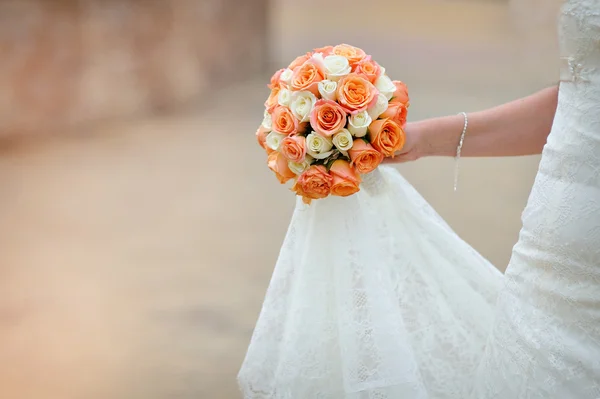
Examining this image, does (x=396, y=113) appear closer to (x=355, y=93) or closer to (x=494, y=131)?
(x=355, y=93)

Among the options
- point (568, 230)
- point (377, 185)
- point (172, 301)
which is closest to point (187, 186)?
point (172, 301)

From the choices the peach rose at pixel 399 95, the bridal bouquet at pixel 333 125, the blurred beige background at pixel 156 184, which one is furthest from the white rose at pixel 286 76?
the blurred beige background at pixel 156 184

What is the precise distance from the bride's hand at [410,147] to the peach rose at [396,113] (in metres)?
0.07

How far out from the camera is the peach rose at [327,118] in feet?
4.83


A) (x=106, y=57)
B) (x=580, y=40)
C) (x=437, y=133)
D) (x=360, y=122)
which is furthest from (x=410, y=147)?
(x=106, y=57)

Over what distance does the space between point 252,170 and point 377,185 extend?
2950mm

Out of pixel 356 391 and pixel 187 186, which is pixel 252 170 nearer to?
pixel 187 186

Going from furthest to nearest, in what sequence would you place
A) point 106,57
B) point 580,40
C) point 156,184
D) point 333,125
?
point 106,57, point 156,184, point 333,125, point 580,40

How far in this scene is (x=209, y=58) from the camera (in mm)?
6246

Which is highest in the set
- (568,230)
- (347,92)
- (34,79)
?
(347,92)

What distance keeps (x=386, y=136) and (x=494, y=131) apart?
Answer: 0.26 metres

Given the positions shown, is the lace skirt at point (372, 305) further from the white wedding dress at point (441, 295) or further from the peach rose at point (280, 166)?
the peach rose at point (280, 166)

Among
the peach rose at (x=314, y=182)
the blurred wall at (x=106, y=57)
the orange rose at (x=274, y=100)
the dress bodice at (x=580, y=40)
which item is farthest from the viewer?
the blurred wall at (x=106, y=57)

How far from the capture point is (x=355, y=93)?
1503 mm
